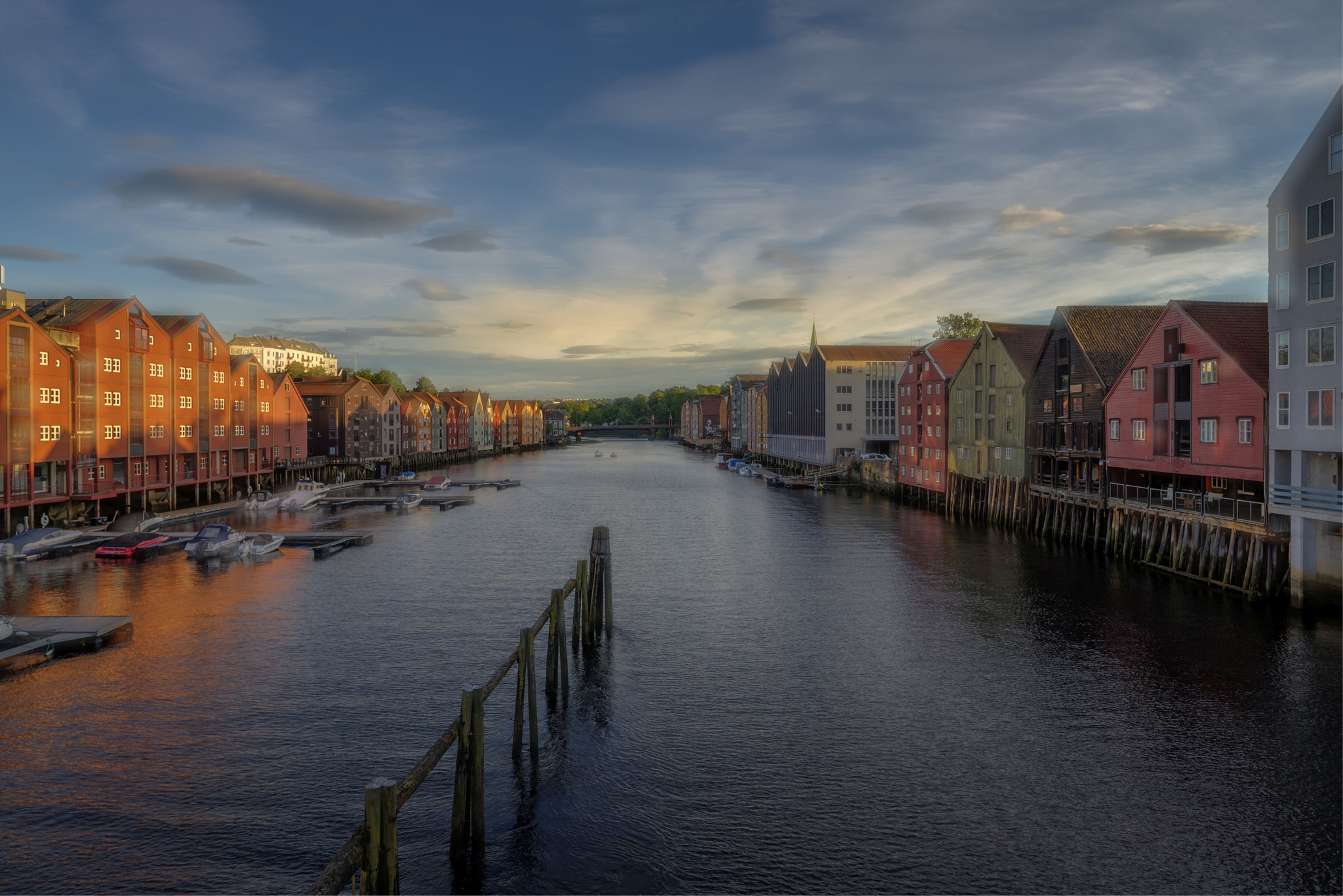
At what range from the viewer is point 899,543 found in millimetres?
56625

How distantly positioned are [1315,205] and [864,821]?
103 feet

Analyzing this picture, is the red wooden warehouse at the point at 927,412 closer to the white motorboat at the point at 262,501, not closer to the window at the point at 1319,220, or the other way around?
the window at the point at 1319,220

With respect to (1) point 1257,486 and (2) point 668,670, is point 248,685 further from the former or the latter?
(1) point 1257,486

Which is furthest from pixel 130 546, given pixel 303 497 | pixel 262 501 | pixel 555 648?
pixel 555 648

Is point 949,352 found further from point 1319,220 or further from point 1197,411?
point 1319,220

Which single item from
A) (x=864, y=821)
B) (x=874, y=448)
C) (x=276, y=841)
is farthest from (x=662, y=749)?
(x=874, y=448)

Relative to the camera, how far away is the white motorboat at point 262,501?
75.2 meters

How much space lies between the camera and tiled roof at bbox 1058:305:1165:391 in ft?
175

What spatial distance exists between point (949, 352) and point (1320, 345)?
5873cm

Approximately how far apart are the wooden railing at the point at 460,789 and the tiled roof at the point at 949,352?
222 feet

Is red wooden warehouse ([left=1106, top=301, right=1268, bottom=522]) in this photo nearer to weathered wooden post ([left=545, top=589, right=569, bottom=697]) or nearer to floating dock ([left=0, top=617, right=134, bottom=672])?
weathered wooden post ([left=545, top=589, right=569, bottom=697])

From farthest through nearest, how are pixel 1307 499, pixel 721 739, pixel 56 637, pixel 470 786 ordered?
pixel 1307 499 < pixel 56 637 < pixel 721 739 < pixel 470 786

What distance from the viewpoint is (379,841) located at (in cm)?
1064

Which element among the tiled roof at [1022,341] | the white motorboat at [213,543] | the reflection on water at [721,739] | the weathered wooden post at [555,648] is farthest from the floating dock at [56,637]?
the tiled roof at [1022,341]
